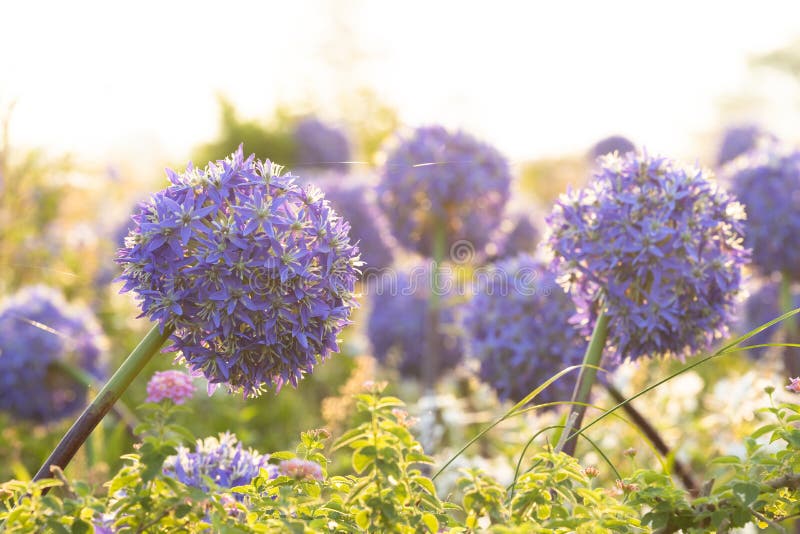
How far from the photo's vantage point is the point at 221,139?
34.7 feet

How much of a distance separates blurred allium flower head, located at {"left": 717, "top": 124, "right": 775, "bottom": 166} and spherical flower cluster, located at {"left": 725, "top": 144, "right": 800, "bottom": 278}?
218 centimetres

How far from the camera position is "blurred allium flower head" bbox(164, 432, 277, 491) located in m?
2.27

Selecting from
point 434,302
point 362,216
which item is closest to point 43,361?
point 434,302

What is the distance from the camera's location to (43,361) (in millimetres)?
4602

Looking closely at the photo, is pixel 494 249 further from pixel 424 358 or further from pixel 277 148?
pixel 277 148

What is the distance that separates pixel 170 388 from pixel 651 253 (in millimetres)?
1406

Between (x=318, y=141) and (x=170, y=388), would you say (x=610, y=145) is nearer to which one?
(x=170, y=388)

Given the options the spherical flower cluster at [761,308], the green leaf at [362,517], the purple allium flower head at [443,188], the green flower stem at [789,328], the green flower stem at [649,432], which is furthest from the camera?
the spherical flower cluster at [761,308]

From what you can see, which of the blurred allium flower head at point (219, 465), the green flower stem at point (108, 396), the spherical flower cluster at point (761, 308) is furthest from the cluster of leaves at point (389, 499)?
the spherical flower cluster at point (761, 308)

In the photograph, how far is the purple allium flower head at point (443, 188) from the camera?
190 inches

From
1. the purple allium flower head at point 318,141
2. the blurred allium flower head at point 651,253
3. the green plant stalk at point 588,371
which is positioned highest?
the purple allium flower head at point 318,141

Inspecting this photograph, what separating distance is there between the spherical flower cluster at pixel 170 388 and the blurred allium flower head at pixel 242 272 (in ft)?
0.16

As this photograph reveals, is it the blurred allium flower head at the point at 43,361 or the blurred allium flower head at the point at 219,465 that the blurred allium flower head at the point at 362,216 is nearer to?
the blurred allium flower head at the point at 43,361

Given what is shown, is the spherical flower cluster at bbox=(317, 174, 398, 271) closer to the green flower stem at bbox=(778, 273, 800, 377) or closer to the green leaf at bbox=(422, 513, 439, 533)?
the green flower stem at bbox=(778, 273, 800, 377)
